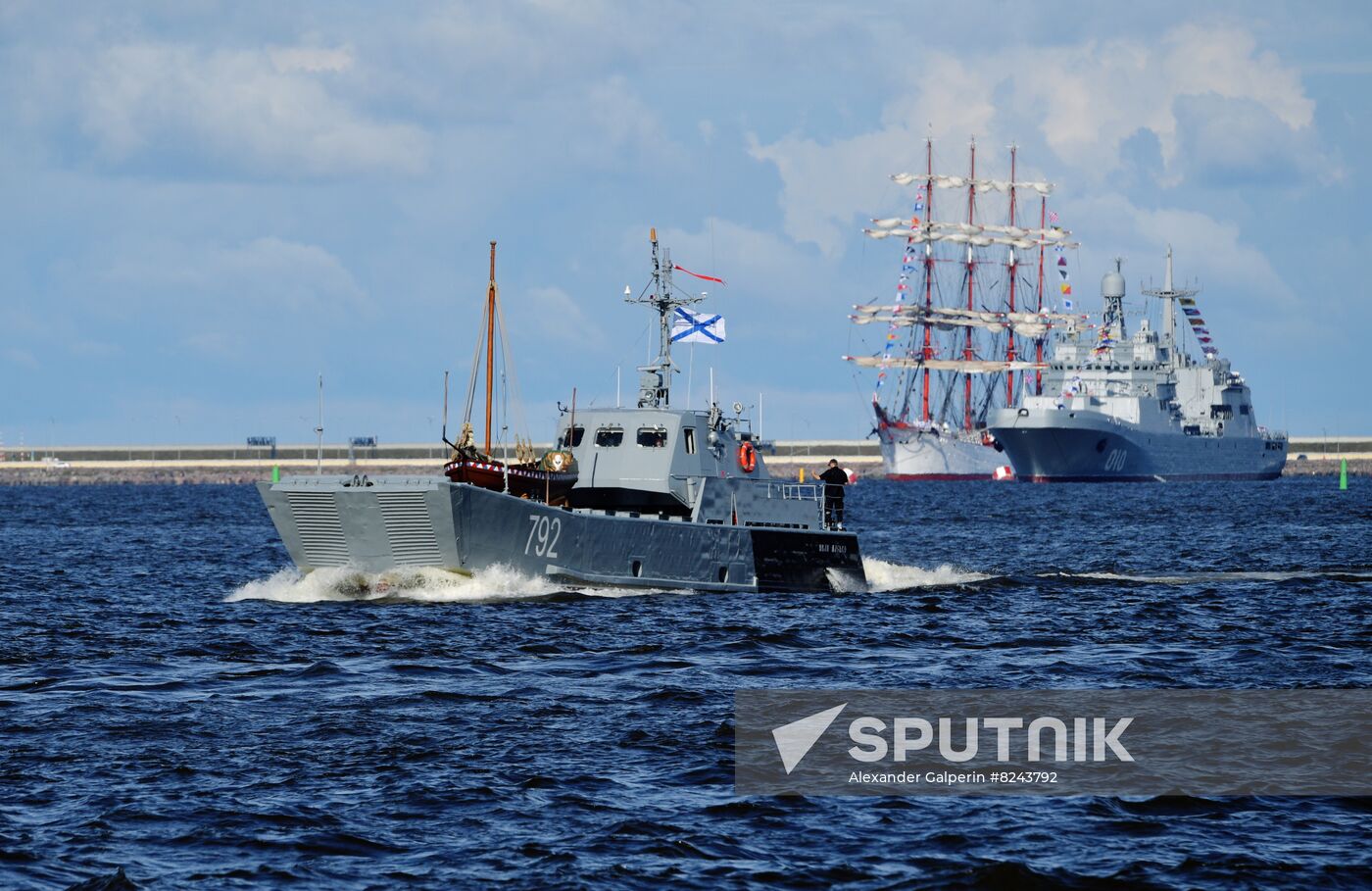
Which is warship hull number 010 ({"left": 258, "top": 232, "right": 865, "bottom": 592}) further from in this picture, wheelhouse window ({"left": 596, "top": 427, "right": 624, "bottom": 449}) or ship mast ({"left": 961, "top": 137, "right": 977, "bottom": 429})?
ship mast ({"left": 961, "top": 137, "right": 977, "bottom": 429})

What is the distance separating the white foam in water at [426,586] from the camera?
28.1 metres

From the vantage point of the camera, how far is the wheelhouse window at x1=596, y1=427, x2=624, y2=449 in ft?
104

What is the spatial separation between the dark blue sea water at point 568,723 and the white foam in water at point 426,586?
0.08 m

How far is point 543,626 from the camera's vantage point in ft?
83.6

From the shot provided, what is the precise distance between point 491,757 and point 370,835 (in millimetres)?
3039

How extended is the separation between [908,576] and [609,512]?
32.0 ft

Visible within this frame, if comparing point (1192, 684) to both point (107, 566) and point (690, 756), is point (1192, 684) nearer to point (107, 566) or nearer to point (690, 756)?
point (690, 756)

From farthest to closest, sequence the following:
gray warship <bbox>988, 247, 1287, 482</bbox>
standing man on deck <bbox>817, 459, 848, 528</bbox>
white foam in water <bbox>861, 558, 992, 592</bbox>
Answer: gray warship <bbox>988, 247, 1287, 482</bbox>, white foam in water <bbox>861, 558, 992, 592</bbox>, standing man on deck <bbox>817, 459, 848, 528</bbox>

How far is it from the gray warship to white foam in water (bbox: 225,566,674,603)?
109 metres

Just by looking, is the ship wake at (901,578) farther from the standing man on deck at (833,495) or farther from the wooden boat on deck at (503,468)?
the wooden boat on deck at (503,468)

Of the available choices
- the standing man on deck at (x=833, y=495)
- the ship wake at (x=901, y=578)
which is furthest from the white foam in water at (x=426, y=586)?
the ship wake at (x=901, y=578)

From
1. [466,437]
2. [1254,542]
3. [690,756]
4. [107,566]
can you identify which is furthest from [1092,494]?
[690,756]

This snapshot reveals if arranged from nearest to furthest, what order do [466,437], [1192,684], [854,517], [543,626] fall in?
[1192,684]
[543,626]
[466,437]
[854,517]

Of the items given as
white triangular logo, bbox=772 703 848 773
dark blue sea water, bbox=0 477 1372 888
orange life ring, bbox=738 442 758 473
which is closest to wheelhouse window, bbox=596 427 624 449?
orange life ring, bbox=738 442 758 473
